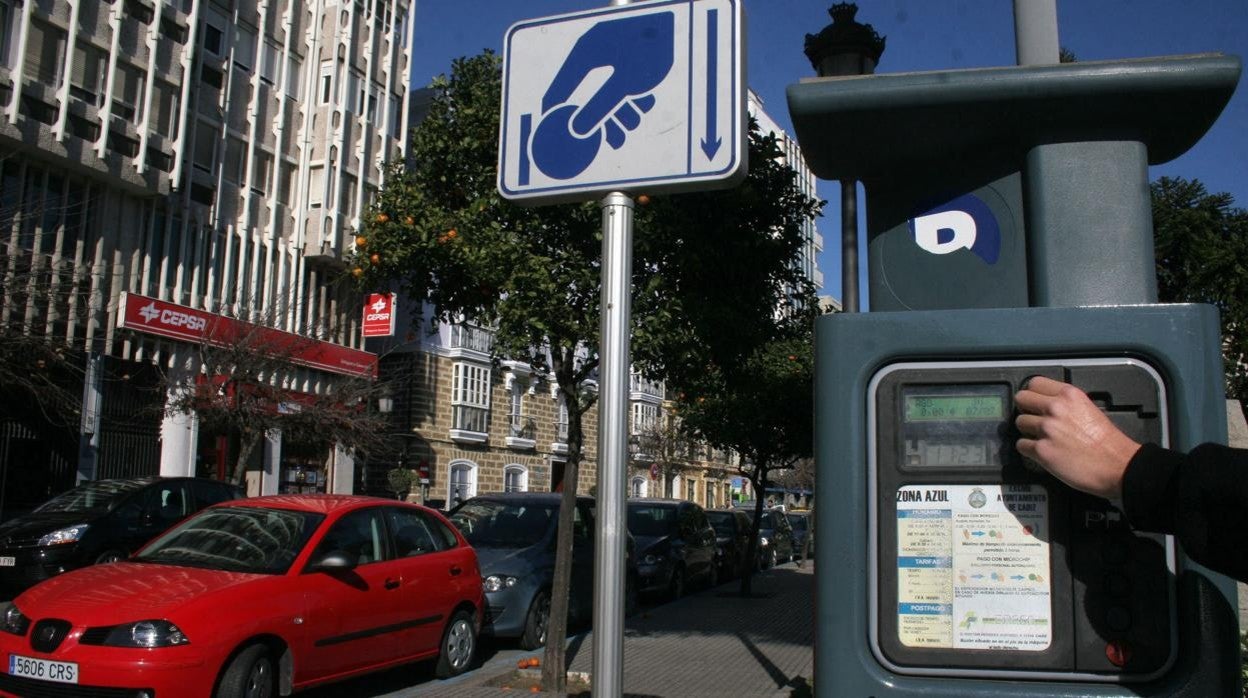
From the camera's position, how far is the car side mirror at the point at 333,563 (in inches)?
298

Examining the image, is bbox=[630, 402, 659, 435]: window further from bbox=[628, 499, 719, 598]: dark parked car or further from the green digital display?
the green digital display

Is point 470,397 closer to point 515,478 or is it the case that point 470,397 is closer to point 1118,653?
point 515,478

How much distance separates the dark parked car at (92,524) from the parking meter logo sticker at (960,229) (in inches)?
489

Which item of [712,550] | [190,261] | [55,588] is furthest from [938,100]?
[190,261]

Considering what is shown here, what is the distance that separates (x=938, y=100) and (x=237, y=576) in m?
6.23

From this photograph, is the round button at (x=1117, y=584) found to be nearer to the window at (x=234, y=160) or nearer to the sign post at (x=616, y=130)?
the sign post at (x=616, y=130)

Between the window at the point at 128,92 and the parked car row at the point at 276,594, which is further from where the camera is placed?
the window at the point at 128,92

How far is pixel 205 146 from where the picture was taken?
939 inches

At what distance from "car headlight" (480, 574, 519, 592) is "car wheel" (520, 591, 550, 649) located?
1.04 ft

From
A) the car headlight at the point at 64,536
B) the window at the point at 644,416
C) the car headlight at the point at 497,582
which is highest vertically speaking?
the window at the point at 644,416

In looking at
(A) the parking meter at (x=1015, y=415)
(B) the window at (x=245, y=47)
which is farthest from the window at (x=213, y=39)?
(A) the parking meter at (x=1015, y=415)

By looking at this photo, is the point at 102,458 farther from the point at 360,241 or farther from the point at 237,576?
the point at 237,576

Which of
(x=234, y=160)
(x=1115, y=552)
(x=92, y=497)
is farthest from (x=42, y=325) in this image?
(x=1115, y=552)

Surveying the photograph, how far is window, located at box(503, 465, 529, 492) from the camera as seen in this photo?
116 ft
